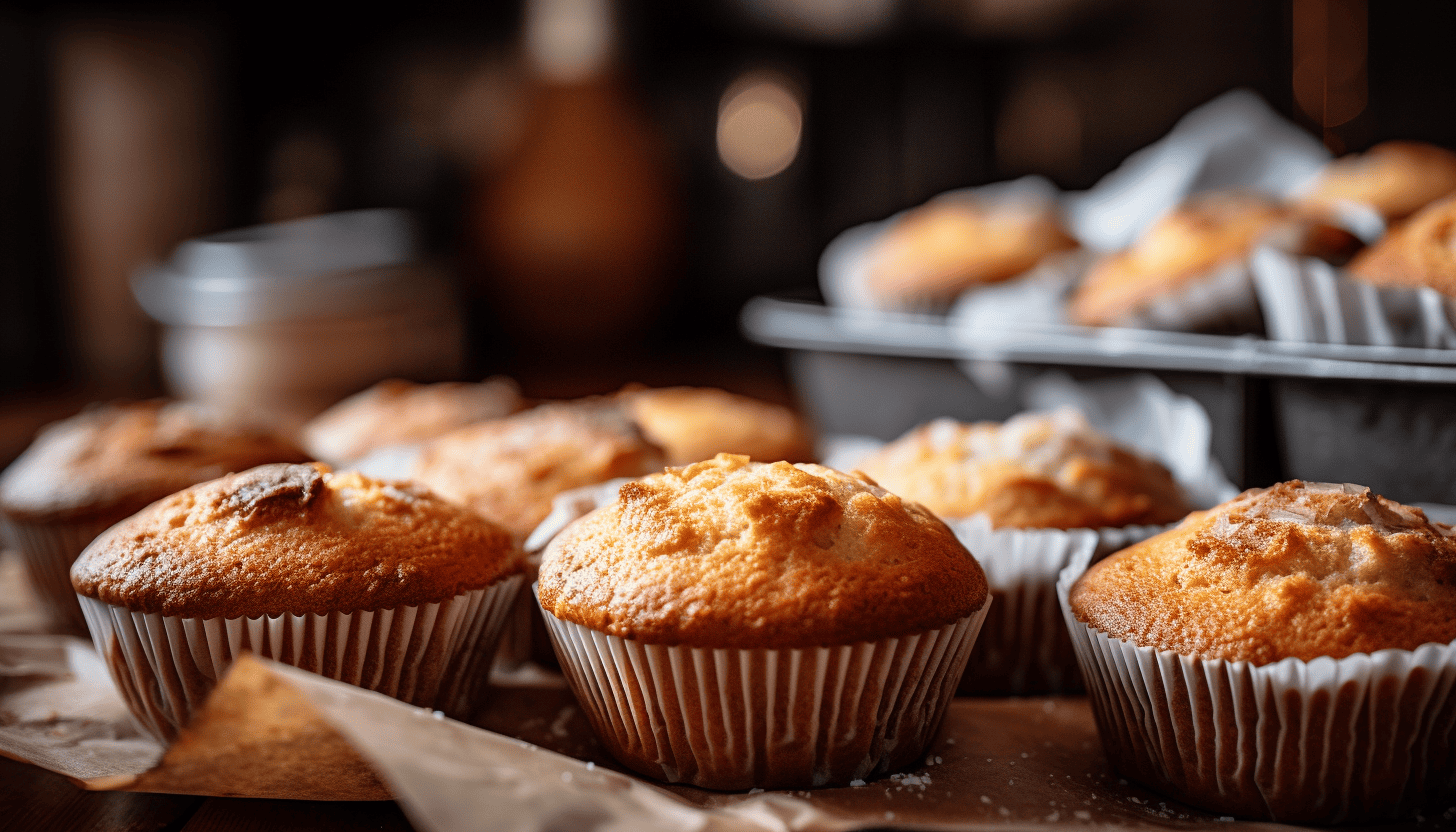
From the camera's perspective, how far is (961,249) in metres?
2.73

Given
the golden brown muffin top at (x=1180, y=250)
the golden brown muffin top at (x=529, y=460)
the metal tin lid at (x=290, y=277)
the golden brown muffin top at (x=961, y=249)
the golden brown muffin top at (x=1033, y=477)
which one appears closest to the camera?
the golden brown muffin top at (x=1033, y=477)

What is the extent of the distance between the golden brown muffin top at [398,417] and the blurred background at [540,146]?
1409 millimetres

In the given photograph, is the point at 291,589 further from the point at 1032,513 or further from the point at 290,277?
the point at 290,277

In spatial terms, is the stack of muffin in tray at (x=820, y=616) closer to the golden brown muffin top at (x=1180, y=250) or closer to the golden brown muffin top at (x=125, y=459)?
the golden brown muffin top at (x=125, y=459)

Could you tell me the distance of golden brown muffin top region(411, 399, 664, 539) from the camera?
1775 millimetres

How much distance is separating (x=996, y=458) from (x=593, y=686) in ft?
2.63

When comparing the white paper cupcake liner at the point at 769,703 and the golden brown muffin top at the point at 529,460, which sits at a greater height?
the golden brown muffin top at the point at 529,460

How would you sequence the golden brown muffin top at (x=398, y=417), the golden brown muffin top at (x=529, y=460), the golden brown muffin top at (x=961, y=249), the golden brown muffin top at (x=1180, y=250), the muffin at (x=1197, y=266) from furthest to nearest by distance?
the golden brown muffin top at (x=961, y=249) < the golden brown muffin top at (x=398, y=417) < the golden brown muffin top at (x=1180, y=250) < the muffin at (x=1197, y=266) < the golden brown muffin top at (x=529, y=460)

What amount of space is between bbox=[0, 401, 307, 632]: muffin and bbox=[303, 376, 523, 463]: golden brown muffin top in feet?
0.98

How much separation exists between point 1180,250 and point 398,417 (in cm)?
175

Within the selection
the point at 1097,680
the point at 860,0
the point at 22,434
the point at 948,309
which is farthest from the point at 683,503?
the point at 860,0

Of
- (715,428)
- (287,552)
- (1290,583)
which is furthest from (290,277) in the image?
(1290,583)

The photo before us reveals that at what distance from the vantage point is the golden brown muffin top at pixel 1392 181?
2203mm

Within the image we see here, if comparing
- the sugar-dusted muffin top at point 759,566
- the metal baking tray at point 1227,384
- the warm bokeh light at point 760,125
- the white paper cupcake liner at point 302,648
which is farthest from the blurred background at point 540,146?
the sugar-dusted muffin top at point 759,566
